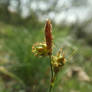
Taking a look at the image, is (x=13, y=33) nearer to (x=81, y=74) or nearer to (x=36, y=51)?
(x=81, y=74)

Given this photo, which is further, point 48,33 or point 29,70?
point 29,70

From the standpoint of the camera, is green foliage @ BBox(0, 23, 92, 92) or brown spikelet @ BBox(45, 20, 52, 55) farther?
green foliage @ BBox(0, 23, 92, 92)

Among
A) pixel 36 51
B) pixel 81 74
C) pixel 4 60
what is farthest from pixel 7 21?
pixel 36 51

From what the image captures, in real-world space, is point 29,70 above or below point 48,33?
below

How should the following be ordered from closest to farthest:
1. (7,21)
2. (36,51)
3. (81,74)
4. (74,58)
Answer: (36,51) < (81,74) < (74,58) < (7,21)

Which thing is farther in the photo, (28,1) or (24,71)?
(28,1)

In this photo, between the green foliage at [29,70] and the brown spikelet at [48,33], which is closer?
the brown spikelet at [48,33]

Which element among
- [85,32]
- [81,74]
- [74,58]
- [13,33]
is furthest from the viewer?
[85,32]

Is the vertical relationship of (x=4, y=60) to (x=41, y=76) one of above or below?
above

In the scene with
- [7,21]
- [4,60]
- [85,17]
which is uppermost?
[85,17]
